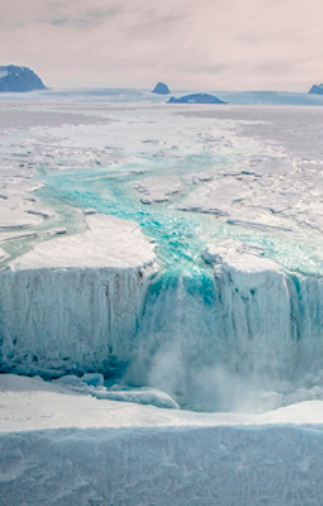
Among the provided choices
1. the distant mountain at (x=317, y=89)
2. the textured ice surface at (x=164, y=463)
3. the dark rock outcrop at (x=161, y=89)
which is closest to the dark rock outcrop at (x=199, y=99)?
the dark rock outcrop at (x=161, y=89)

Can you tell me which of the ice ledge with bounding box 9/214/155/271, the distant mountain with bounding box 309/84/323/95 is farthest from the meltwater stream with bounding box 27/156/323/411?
the distant mountain with bounding box 309/84/323/95

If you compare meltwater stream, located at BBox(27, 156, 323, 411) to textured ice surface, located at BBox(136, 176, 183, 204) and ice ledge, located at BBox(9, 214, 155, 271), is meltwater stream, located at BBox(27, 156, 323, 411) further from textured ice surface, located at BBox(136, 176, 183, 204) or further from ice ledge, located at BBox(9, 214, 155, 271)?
textured ice surface, located at BBox(136, 176, 183, 204)

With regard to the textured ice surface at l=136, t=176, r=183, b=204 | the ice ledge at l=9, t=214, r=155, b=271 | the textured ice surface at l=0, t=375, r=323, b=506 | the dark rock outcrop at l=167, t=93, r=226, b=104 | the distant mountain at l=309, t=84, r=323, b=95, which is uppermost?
the distant mountain at l=309, t=84, r=323, b=95

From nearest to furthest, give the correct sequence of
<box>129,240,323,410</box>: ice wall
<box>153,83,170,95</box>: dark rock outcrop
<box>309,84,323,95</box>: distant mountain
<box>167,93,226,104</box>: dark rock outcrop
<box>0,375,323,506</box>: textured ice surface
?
1. <box>0,375,323,506</box>: textured ice surface
2. <box>129,240,323,410</box>: ice wall
3. <box>167,93,226,104</box>: dark rock outcrop
4. <box>309,84,323,95</box>: distant mountain
5. <box>153,83,170,95</box>: dark rock outcrop

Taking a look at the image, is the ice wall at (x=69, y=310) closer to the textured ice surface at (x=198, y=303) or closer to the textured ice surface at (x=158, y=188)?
the textured ice surface at (x=198, y=303)

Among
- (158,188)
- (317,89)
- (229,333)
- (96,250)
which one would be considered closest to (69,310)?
(96,250)

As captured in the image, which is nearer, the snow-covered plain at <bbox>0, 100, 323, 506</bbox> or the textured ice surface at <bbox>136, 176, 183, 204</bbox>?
the snow-covered plain at <bbox>0, 100, 323, 506</bbox>

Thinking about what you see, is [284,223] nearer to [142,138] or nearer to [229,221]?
[229,221]

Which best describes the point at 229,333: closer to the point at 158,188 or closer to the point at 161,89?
the point at 158,188
